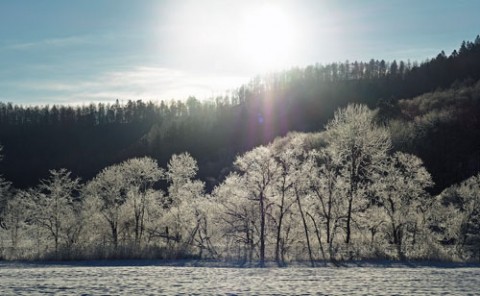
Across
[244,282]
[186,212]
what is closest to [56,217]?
[186,212]

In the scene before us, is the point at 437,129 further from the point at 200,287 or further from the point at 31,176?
the point at 31,176

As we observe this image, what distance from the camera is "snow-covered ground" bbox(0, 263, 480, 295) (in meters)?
20.5

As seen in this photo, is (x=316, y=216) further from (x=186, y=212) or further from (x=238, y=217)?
(x=186, y=212)

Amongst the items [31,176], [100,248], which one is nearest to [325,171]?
[100,248]

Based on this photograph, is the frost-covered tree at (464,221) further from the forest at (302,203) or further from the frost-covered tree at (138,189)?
the frost-covered tree at (138,189)

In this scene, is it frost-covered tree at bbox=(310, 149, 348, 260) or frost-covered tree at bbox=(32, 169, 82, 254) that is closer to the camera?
frost-covered tree at bbox=(310, 149, 348, 260)

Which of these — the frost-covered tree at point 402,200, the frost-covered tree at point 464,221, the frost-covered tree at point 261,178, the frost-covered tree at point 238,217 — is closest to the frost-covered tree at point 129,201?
the frost-covered tree at point 238,217

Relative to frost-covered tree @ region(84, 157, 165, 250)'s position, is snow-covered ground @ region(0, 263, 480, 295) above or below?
below

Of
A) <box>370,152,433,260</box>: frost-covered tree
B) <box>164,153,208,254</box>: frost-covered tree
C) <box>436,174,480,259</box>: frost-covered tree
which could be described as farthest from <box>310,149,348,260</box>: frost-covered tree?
<box>164,153,208,254</box>: frost-covered tree

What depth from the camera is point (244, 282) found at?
23.8m

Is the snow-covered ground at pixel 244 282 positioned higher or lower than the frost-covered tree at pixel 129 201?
lower

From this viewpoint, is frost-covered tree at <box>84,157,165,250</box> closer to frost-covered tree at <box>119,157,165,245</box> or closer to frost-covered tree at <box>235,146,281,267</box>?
frost-covered tree at <box>119,157,165,245</box>

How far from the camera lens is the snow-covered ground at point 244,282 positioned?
20.5 metres

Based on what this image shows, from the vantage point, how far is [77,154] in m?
192
